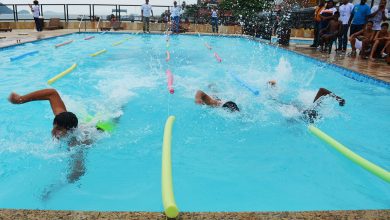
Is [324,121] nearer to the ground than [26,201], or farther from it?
farther from it

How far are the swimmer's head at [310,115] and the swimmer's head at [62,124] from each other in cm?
360

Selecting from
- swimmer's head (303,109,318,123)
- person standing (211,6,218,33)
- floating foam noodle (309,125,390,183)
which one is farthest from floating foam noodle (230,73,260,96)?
person standing (211,6,218,33)

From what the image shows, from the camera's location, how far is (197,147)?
15.9 ft

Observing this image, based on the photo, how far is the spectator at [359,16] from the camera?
10.6 meters

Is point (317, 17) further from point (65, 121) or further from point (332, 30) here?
point (65, 121)

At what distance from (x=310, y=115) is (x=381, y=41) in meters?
6.53

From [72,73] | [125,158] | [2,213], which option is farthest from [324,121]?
[72,73]

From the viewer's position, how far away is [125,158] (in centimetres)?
442

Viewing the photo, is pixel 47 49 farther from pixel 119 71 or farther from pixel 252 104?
pixel 252 104

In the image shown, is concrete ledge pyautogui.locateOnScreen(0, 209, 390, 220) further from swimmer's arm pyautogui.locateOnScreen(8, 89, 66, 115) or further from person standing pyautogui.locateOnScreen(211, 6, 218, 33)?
person standing pyautogui.locateOnScreen(211, 6, 218, 33)

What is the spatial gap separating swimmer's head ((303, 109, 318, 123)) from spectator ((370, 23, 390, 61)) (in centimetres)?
602

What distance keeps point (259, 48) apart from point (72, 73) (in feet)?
29.8

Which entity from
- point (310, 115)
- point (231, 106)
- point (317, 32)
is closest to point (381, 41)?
point (317, 32)

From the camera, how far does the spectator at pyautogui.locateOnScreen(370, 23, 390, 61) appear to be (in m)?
9.95
